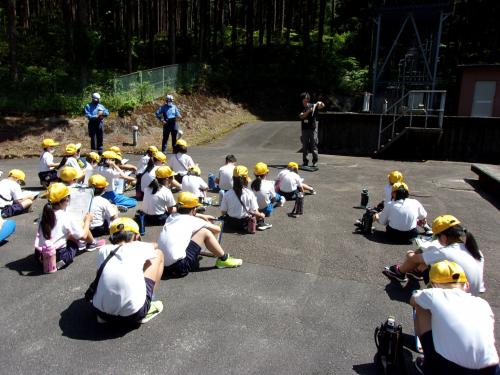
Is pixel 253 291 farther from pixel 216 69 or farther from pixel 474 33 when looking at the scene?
pixel 474 33

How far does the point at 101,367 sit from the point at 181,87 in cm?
2264

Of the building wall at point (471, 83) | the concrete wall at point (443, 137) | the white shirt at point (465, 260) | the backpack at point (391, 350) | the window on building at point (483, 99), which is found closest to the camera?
the backpack at point (391, 350)

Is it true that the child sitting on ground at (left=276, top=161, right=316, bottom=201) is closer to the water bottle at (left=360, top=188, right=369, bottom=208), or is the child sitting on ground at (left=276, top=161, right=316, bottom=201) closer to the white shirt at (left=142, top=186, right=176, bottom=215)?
the water bottle at (left=360, top=188, right=369, bottom=208)

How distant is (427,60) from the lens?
18734 mm

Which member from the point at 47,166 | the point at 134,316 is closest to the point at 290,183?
the point at 134,316

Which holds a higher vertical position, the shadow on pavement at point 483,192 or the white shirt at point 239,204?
the white shirt at point 239,204

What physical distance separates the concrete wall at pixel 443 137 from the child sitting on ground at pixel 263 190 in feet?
28.2

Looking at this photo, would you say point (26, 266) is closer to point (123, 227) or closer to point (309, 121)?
point (123, 227)

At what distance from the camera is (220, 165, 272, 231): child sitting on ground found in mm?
7293

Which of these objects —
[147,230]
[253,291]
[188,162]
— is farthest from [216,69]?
[253,291]

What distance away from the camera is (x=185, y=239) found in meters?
5.52

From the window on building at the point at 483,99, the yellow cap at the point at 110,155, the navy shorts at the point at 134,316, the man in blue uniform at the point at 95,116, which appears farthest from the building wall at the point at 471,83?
the navy shorts at the point at 134,316

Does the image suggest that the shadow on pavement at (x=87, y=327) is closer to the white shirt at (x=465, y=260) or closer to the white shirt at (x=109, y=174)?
the white shirt at (x=465, y=260)

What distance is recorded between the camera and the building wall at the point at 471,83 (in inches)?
693
